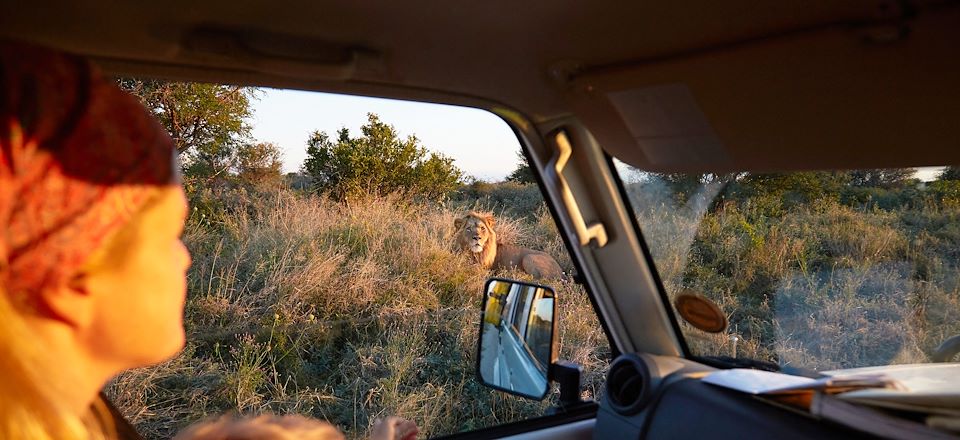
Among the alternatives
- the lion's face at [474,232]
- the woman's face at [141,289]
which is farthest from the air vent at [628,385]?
the lion's face at [474,232]

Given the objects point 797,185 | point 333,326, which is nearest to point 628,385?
point 797,185

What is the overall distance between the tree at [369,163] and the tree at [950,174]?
7.60 meters

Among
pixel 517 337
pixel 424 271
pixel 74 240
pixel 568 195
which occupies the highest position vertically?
pixel 568 195

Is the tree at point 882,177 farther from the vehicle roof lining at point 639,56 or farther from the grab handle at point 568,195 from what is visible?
the grab handle at point 568,195

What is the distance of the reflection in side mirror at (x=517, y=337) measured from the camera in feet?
9.00

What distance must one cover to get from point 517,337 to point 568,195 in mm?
775

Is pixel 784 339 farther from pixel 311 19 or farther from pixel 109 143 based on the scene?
pixel 109 143

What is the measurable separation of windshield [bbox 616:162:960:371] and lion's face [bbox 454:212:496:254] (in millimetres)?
5292

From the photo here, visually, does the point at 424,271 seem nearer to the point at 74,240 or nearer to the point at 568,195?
the point at 568,195

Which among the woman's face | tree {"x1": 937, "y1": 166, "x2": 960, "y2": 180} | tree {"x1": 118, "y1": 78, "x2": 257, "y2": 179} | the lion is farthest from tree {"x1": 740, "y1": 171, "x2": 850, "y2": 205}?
the lion

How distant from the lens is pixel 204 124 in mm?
6602

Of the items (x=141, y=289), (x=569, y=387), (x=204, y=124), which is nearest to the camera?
(x=141, y=289)

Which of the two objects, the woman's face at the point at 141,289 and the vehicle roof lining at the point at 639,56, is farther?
the vehicle roof lining at the point at 639,56

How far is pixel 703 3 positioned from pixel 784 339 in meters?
1.26
